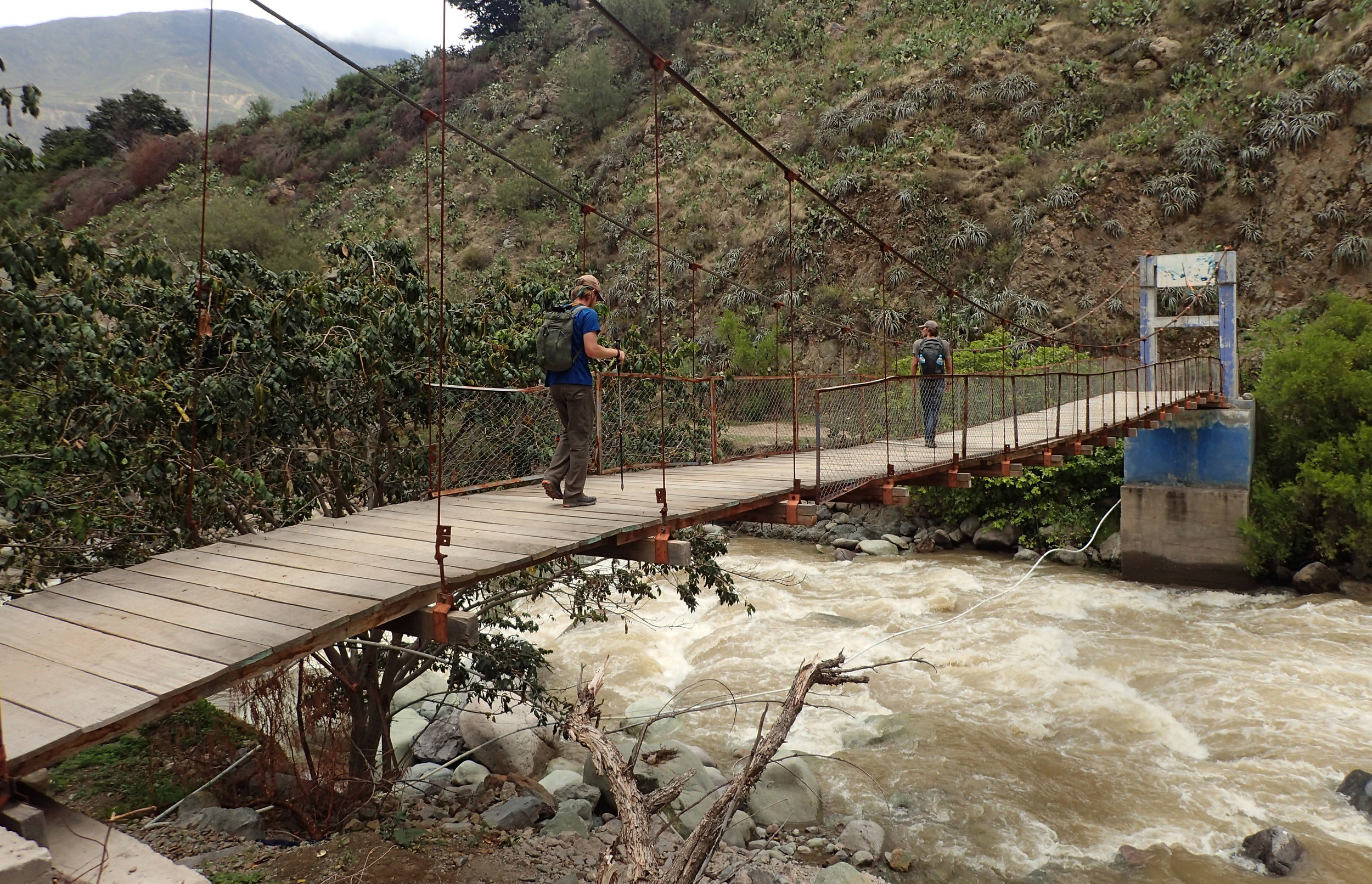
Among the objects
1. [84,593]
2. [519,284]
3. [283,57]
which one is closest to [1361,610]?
[519,284]

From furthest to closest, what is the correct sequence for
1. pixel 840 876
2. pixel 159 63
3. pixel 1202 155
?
pixel 159 63 < pixel 1202 155 < pixel 840 876

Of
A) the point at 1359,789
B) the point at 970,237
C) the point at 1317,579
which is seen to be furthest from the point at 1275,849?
the point at 970,237

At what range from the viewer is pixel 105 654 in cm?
212

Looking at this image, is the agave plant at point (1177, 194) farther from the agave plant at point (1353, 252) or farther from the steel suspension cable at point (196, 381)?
the steel suspension cable at point (196, 381)

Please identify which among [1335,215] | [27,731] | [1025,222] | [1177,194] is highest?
[1177,194]

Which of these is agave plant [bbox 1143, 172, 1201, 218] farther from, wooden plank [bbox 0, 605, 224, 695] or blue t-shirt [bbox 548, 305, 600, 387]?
wooden plank [bbox 0, 605, 224, 695]

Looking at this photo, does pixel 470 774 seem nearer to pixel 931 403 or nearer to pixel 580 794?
pixel 580 794

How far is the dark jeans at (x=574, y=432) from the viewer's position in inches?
142

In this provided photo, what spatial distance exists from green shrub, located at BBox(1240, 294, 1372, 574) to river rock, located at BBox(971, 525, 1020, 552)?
2553 millimetres

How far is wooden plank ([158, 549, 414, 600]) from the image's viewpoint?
2.51 metres

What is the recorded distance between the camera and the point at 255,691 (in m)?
4.20

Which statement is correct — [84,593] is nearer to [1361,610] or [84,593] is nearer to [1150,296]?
[1361,610]

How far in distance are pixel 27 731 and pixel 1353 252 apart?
17.7m

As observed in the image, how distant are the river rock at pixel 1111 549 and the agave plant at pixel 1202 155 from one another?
910cm
